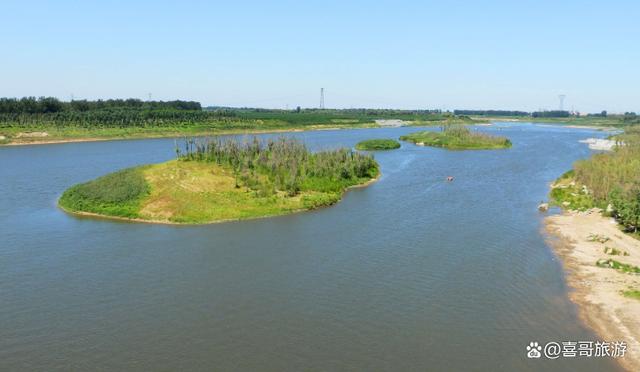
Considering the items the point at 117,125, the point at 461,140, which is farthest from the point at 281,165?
the point at 117,125

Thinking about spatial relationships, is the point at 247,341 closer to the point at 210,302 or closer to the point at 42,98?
the point at 210,302

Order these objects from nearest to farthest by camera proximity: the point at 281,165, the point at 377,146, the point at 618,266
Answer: the point at 618,266 < the point at 281,165 < the point at 377,146

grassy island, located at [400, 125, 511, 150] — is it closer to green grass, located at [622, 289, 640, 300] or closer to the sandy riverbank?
the sandy riverbank

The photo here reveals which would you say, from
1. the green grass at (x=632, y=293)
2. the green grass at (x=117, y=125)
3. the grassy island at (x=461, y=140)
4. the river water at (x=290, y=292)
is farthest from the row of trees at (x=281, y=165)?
the green grass at (x=117, y=125)

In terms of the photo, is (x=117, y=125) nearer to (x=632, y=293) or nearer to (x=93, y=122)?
(x=93, y=122)

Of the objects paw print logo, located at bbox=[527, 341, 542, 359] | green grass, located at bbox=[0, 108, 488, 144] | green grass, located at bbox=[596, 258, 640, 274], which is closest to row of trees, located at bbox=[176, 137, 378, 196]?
green grass, located at bbox=[596, 258, 640, 274]
